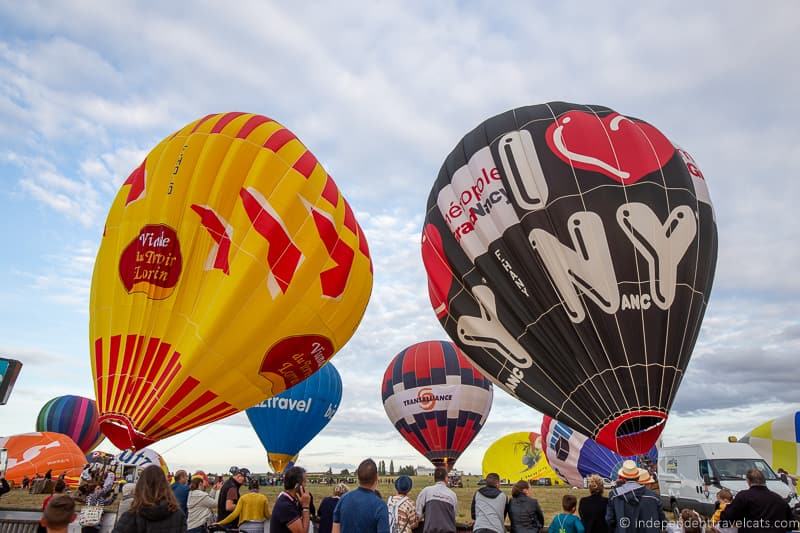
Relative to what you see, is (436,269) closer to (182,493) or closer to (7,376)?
(182,493)

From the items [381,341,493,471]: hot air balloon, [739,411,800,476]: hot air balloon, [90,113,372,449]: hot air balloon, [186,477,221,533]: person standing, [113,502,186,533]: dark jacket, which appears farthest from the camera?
[381,341,493,471]: hot air balloon

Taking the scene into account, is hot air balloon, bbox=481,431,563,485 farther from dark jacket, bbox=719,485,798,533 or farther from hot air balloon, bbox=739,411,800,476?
dark jacket, bbox=719,485,798,533

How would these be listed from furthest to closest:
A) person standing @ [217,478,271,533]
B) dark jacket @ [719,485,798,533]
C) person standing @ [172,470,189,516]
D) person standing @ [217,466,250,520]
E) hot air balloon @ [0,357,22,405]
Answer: hot air balloon @ [0,357,22,405] → person standing @ [217,466,250,520] → person standing @ [172,470,189,516] → person standing @ [217,478,271,533] → dark jacket @ [719,485,798,533]

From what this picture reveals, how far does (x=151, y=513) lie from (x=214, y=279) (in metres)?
6.52

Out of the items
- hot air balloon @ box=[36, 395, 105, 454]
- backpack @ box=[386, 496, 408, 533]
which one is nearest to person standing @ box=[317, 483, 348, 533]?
backpack @ box=[386, 496, 408, 533]

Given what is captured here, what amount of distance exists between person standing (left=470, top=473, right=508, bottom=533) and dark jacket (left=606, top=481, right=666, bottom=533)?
44.2 inches

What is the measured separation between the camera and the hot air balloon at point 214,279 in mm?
9359

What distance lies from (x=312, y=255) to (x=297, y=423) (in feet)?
37.0

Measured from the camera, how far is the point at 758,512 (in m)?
5.78

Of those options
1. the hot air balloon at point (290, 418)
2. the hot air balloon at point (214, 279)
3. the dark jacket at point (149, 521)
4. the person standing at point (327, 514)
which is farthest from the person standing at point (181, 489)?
the hot air balloon at point (290, 418)

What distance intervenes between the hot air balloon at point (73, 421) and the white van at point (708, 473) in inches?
1225

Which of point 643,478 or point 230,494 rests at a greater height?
point 643,478

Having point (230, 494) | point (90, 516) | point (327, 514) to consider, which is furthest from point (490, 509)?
point (90, 516)

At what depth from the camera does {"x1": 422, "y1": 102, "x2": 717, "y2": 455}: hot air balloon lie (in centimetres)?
877
